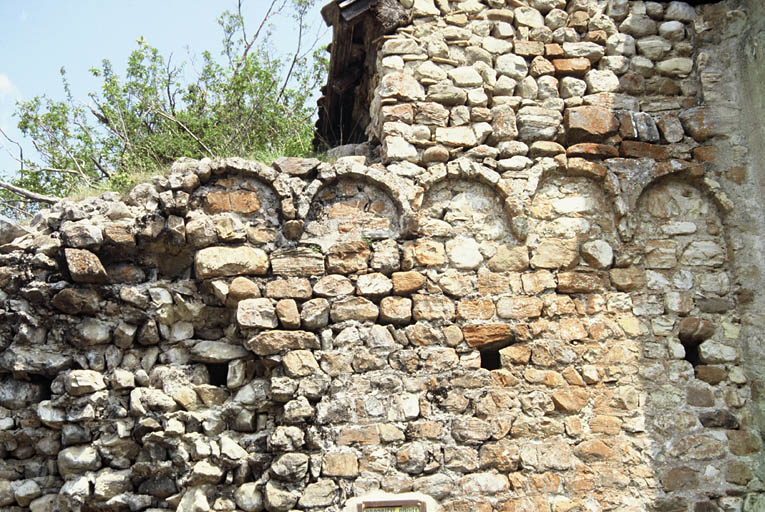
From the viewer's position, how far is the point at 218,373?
4480 mm

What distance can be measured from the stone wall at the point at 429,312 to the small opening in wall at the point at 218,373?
1cm

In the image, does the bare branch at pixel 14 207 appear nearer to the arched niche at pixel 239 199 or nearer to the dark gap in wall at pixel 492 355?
the arched niche at pixel 239 199

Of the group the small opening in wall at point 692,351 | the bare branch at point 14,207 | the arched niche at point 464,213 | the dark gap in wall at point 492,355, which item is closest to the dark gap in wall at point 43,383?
the arched niche at point 464,213

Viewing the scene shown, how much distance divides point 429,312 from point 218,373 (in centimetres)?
144

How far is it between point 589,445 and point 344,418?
1.52 m

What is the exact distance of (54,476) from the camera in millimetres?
4242

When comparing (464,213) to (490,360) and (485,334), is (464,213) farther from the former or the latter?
(490,360)

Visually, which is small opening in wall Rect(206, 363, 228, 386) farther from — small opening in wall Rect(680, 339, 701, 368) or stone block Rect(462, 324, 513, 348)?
small opening in wall Rect(680, 339, 701, 368)

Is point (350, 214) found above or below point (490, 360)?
above

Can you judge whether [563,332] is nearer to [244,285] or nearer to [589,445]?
[589,445]

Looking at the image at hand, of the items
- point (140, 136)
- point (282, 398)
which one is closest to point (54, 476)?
point (282, 398)

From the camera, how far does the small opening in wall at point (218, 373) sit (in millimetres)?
4457

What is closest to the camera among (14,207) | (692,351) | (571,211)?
(692,351)

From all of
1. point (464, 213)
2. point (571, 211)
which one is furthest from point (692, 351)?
point (464, 213)
